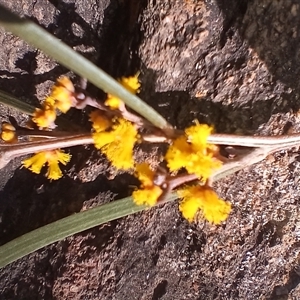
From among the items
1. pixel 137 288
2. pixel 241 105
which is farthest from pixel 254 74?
pixel 137 288

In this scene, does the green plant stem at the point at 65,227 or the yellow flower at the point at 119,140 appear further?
the green plant stem at the point at 65,227

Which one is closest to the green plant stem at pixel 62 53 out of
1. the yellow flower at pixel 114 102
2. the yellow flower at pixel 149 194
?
the yellow flower at pixel 114 102

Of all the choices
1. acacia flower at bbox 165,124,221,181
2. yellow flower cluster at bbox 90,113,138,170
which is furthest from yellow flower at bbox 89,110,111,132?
acacia flower at bbox 165,124,221,181

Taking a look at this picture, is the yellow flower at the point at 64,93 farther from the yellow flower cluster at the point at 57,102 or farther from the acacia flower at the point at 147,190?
the acacia flower at the point at 147,190

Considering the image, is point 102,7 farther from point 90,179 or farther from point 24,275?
point 24,275

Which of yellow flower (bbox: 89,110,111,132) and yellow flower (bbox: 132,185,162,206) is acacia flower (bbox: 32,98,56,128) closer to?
yellow flower (bbox: 89,110,111,132)

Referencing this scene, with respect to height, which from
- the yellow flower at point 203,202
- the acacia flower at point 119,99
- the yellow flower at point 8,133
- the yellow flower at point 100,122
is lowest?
the yellow flower at point 203,202
